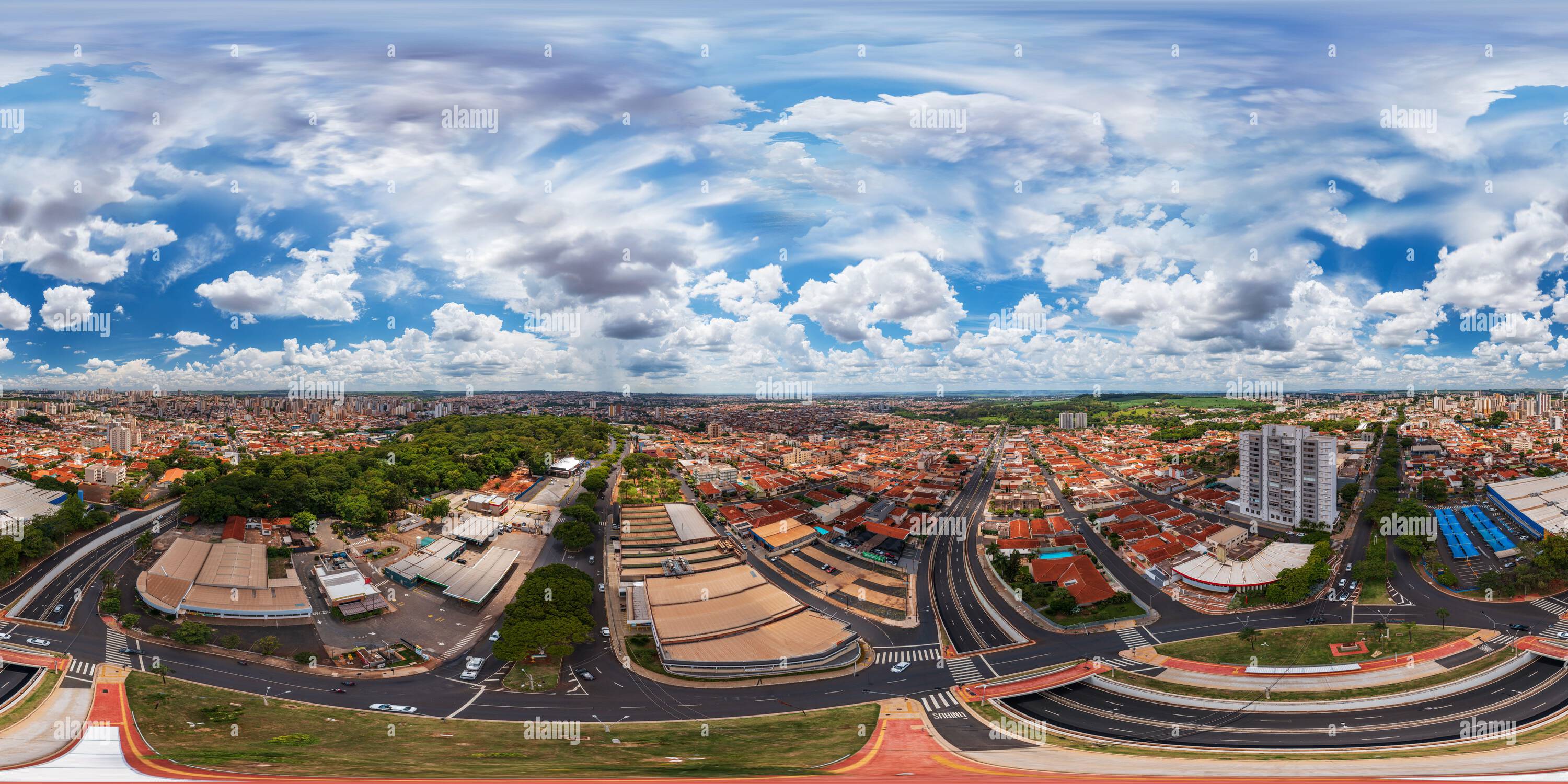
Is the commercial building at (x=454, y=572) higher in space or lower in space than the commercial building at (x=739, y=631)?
higher

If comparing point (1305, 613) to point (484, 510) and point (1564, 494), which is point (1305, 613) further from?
point (484, 510)

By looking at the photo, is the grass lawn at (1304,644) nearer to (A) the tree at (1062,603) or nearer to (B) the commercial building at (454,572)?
(A) the tree at (1062,603)

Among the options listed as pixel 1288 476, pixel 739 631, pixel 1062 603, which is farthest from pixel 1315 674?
pixel 1288 476

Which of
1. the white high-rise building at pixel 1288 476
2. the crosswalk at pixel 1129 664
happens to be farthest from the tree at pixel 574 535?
the white high-rise building at pixel 1288 476

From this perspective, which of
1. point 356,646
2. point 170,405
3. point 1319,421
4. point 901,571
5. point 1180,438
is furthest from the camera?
point 170,405

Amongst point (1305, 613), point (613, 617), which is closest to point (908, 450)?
point (1305, 613)

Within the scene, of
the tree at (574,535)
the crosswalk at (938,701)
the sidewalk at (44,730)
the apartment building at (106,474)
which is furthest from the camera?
the apartment building at (106,474)
